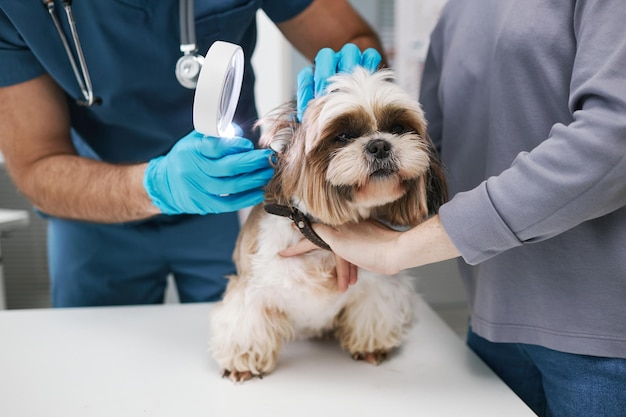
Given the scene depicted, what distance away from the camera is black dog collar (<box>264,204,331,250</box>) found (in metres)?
1.09

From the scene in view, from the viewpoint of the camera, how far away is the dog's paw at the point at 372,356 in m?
1.25

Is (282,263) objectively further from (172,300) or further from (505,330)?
(172,300)

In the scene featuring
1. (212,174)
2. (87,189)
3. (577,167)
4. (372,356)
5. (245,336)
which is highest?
(577,167)

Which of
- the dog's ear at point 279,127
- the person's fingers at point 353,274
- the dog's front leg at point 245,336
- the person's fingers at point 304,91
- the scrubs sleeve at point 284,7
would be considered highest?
the scrubs sleeve at point 284,7

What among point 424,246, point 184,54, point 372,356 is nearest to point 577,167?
point 424,246

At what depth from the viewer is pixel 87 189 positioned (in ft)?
4.58

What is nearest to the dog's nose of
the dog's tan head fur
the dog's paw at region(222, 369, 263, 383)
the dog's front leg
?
the dog's tan head fur

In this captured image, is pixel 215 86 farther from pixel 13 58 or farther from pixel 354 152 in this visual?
pixel 13 58

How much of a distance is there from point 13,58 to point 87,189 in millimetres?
373

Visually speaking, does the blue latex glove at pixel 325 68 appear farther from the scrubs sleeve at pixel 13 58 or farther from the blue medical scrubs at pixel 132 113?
the scrubs sleeve at pixel 13 58

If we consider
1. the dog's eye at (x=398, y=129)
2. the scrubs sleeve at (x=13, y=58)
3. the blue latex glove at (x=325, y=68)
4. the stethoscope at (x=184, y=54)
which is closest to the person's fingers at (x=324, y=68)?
the blue latex glove at (x=325, y=68)

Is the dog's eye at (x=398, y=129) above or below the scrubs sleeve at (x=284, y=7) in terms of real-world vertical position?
below

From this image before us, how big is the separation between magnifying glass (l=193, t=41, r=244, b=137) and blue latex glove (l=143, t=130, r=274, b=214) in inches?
4.9

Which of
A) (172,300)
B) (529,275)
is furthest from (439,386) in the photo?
(172,300)
